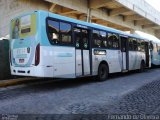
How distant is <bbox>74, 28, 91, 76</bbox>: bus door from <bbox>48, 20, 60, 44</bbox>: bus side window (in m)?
1.15

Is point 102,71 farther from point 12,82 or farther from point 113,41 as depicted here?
point 12,82

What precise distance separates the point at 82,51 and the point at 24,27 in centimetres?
259

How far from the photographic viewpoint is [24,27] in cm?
970

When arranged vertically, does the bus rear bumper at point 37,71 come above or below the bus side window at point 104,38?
below

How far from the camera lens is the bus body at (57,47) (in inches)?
355

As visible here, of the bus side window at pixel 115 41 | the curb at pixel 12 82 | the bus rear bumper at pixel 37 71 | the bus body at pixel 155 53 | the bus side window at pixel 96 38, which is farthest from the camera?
the bus body at pixel 155 53

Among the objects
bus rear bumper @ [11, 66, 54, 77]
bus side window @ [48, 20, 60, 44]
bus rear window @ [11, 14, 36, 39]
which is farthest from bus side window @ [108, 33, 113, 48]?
bus rear window @ [11, 14, 36, 39]

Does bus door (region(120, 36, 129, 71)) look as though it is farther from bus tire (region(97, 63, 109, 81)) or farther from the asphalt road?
the asphalt road

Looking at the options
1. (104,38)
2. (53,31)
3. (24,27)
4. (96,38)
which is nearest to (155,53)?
(104,38)

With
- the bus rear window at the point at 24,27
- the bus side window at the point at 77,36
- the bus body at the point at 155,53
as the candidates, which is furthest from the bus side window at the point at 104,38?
the bus body at the point at 155,53

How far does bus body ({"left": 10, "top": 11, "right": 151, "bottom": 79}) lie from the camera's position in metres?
9.02

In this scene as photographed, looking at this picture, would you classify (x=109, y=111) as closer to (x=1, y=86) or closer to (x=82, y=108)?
(x=82, y=108)

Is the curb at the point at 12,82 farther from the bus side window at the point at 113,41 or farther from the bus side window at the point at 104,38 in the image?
the bus side window at the point at 113,41

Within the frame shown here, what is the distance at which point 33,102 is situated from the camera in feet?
23.9
